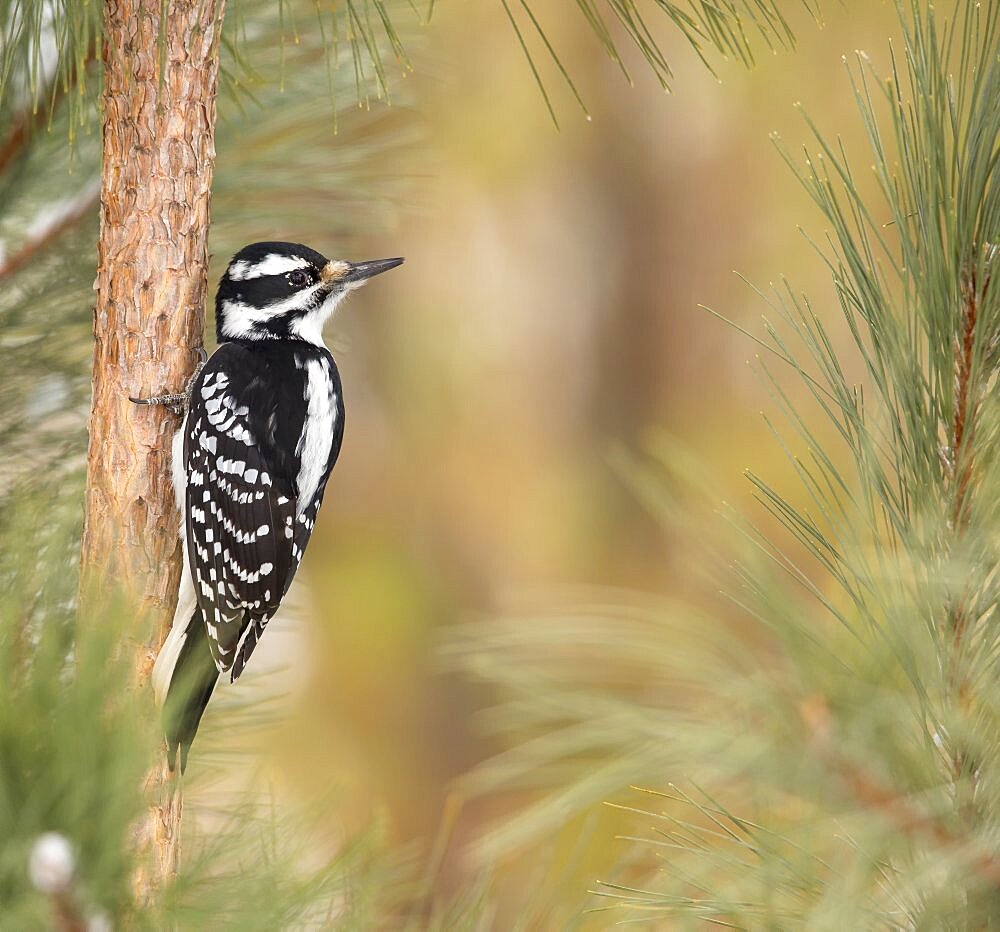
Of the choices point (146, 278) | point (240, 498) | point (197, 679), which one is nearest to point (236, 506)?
point (240, 498)

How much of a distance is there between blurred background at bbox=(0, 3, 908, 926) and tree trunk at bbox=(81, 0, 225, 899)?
2.22 m

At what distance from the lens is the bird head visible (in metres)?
1.38

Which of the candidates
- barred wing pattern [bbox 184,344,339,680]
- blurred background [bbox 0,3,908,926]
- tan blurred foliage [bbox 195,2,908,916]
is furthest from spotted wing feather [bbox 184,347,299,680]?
tan blurred foliage [bbox 195,2,908,916]

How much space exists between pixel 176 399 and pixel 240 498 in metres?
0.36

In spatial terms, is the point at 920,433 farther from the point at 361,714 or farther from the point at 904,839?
the point at 361,714

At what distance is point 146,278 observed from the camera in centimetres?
96

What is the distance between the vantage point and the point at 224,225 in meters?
1.29

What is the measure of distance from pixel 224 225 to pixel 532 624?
2.87 ft

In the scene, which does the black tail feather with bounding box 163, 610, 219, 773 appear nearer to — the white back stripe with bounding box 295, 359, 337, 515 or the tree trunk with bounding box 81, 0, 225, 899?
the tree trunk with bounding box 81, 0, 225, 899

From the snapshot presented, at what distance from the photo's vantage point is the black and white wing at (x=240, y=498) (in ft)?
4.11

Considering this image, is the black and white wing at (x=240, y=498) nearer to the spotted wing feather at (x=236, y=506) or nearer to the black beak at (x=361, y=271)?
the spotted wing feather at (x=236, y=506)

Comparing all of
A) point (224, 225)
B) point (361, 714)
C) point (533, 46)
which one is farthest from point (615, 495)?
point (224, 225)

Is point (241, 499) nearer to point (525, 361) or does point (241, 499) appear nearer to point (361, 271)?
point (361, 271)

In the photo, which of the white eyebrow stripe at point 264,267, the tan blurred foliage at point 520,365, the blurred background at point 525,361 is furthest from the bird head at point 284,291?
the tan blurred foliage at point 520,365
